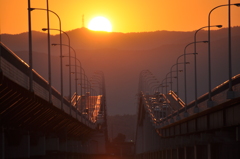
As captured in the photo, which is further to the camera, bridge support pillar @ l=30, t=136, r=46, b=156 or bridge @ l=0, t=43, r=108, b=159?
bridge support pillar @ l=30, t=136, r=46, b=156

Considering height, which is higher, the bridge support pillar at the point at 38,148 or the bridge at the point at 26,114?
the bridge at the point at 26,114

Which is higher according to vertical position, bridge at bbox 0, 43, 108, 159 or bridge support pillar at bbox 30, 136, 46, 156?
bridge at bbox 0, 43, 108, 159

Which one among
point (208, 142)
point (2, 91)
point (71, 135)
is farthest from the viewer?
point (71, 135)

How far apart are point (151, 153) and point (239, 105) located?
69400 mm

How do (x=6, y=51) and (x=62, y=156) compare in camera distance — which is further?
(x=62, y=156)

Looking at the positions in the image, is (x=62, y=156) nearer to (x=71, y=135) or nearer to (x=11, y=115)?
(x=71, y=135)

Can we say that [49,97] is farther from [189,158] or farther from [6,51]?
[6,51]

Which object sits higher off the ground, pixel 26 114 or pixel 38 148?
pixel 26 114

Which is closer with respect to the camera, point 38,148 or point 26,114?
point 26,114

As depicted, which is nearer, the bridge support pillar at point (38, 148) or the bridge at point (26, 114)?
the bridge at point (26, 114)

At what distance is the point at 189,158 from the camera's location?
61094 millimetres

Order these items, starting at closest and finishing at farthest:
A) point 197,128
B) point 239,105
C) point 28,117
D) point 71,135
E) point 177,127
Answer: point 239,105 → point 28,117 → point 197,128 → point 177,127 → point 71,135

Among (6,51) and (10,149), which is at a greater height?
(6,51)

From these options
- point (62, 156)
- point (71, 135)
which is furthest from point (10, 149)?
point (71, 135)
